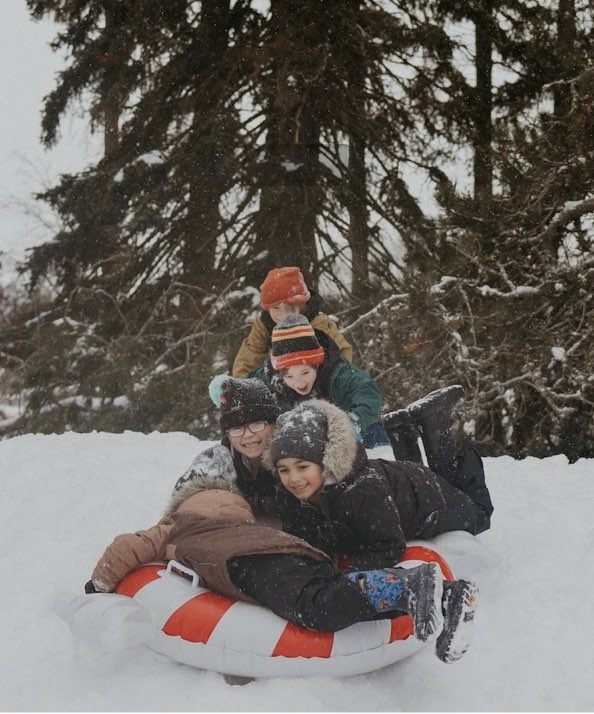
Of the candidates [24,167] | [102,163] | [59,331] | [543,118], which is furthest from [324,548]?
[24,167]

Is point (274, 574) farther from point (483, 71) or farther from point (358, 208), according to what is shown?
point (483, 71)

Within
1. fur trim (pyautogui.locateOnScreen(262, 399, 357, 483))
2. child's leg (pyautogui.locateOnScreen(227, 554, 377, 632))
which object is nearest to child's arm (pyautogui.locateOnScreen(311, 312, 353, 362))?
fur trim (pyautogui.locateOnScreen(262, 399, 357, 483))

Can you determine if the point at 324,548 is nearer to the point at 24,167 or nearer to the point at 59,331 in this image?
the point at 59,331

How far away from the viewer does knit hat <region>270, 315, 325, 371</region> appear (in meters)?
4.02

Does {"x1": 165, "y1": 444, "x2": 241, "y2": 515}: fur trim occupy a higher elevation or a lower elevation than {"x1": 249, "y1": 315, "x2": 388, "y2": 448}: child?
lower

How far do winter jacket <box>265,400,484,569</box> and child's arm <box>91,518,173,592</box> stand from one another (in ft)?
1.66

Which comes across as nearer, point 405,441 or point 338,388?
point 405,441

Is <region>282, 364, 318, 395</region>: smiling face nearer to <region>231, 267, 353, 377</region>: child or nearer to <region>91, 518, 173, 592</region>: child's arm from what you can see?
<region>231, 267, 353, 377</region>: child

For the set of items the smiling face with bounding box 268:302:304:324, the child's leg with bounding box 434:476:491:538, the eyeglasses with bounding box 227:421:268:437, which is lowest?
the child's leg with bounding box 434:476:491:538

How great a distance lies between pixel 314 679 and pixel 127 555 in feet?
2.53

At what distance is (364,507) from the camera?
268 centimetres

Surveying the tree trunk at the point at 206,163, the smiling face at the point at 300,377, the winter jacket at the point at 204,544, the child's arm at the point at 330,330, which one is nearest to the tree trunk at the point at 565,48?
the child's arm at the point at 330,330

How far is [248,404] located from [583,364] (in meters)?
3.60

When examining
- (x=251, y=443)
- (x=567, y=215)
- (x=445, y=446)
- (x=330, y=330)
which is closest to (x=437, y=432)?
(x=445, y=446)
